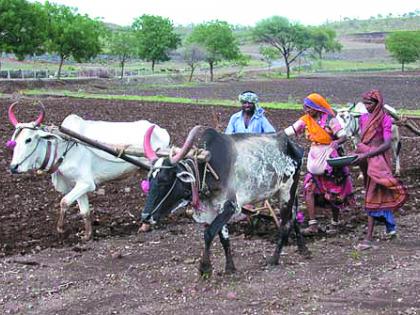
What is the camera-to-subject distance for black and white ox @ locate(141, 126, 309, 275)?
6.49 meters

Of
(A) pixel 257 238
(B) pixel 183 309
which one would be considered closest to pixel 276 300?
(B) pixel 183 309

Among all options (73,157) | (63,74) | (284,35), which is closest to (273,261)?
(73,157)

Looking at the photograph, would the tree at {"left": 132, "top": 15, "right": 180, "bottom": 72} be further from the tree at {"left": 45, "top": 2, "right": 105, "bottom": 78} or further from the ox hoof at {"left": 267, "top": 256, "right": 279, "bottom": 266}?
the ox hoof at {"left": 267, "top": 256, "right": 279, "bottom": 266}

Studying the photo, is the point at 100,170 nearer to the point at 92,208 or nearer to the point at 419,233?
the point at 92,208

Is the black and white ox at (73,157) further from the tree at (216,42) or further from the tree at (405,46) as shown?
the tree at (405,46)

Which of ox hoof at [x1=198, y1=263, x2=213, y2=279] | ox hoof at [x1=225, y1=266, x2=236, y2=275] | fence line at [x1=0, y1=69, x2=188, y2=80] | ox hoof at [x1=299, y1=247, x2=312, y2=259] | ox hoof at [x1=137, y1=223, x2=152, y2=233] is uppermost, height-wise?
ox hoof at [x1=198, y1=263, x2=213, y2=279]

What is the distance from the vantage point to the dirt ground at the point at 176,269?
6223 mm

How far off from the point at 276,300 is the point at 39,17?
46.8 metres

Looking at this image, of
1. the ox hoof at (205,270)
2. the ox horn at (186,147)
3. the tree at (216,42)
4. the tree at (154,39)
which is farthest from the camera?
the tree at (216,42)

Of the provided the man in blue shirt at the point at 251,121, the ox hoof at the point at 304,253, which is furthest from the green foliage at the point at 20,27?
the ox hoof at the point at 304,253

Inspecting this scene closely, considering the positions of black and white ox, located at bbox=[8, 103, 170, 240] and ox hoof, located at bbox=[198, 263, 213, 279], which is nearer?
ox hoof, located at bbox=[198, 263, 213, 279]

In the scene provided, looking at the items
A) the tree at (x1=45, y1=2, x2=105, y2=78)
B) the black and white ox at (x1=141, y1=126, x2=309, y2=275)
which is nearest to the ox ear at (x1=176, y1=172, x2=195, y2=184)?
the black and white ox at (x1=141, y1=126, x2=309, y2=275)

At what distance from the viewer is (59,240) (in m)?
8.59

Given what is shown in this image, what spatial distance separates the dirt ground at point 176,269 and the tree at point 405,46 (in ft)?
251
